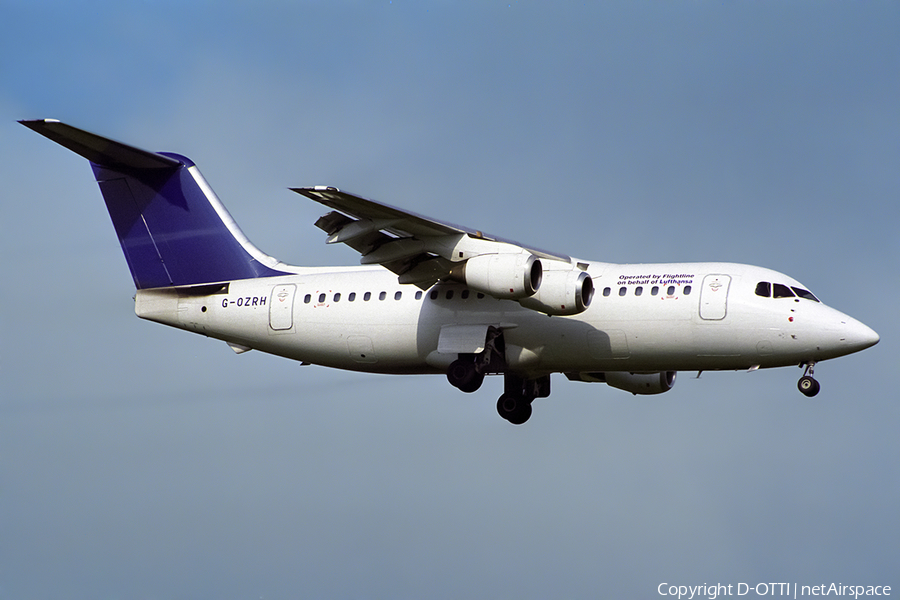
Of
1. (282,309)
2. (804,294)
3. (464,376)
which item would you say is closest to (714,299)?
(804,294)

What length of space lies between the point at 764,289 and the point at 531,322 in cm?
335

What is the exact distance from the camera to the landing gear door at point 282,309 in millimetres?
18609

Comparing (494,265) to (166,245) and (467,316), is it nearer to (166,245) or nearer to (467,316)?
(467,316)

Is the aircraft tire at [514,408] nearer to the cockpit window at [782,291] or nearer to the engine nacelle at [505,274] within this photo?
the engine nacelle at [505,274]

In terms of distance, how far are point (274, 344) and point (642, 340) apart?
6058 mm

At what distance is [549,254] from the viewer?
16.8m

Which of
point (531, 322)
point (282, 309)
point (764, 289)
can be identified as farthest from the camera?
point (282, 309)

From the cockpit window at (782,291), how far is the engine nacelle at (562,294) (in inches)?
102

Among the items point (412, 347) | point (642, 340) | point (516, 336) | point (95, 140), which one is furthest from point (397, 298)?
point (95, 140)

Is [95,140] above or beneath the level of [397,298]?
above

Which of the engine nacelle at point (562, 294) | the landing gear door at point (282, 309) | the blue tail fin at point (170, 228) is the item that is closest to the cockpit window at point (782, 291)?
the engine nacelle at point (562, 294)

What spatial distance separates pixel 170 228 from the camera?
19609 mm

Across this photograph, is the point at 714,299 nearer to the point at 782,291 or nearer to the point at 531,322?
the point at 782,291

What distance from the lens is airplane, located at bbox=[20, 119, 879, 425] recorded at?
1598 centimetres
